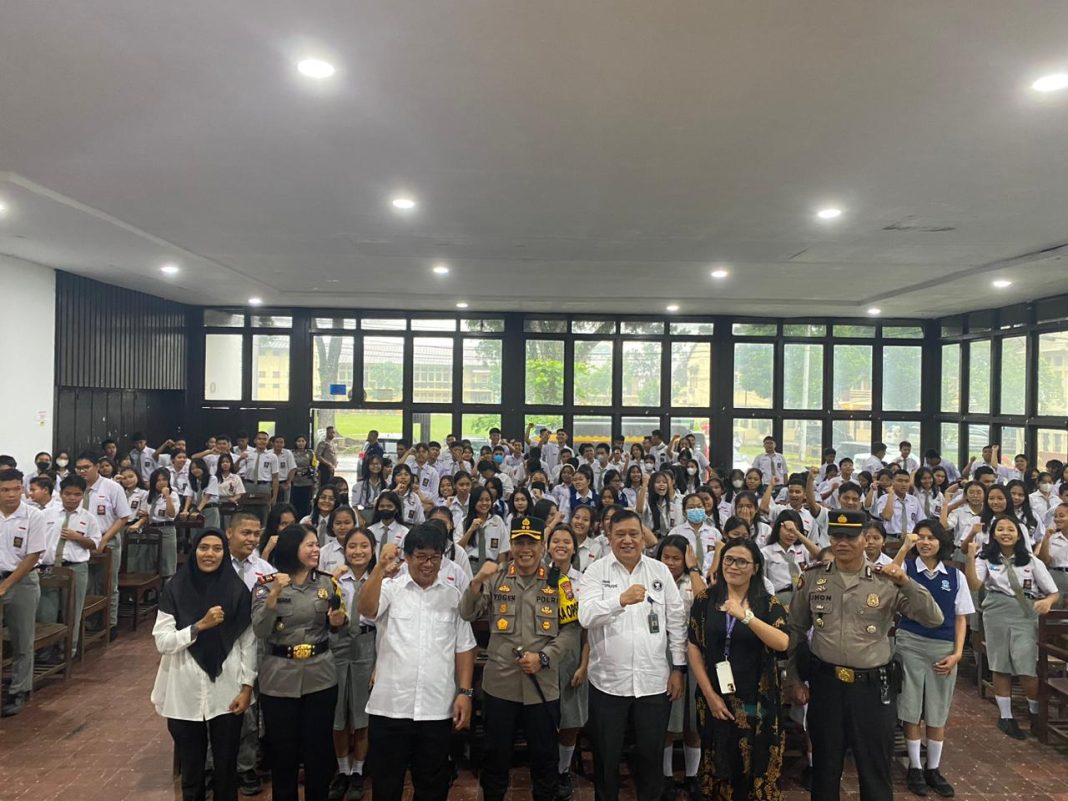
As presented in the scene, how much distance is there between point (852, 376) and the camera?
14.5 metres

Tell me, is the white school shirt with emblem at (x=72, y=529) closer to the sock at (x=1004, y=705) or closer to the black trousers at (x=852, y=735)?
the black trousers at (x=852, y=735)

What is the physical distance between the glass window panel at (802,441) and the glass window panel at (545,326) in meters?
5.41

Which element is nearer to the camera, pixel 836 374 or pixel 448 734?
pixel 448 734

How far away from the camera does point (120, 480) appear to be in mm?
7238

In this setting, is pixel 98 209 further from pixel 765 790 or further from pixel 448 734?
pixel 765 790

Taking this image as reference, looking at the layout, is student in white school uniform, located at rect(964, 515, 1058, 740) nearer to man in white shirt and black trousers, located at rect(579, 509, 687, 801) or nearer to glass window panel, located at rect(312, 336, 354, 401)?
man in white shirt and black trousers, located at rect(579, 509, 687, 801)

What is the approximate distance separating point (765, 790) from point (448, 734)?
153 cm

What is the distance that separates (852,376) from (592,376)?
580 cm

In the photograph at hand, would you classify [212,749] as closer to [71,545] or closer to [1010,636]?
[71,545]

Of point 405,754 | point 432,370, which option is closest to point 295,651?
point 405,754

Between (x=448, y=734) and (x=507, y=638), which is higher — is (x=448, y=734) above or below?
below

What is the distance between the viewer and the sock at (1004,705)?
481cm

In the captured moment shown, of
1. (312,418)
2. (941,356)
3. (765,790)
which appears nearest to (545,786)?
(765,790)

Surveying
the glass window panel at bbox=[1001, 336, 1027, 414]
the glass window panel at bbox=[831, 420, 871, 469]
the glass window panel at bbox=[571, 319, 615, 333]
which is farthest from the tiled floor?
the glass window panel at bbox=[571, 319, 615, 333]
